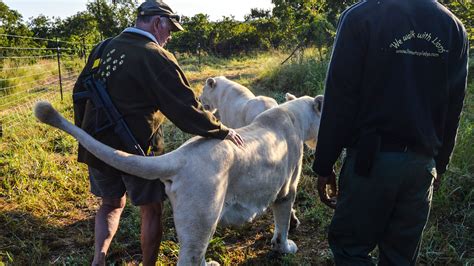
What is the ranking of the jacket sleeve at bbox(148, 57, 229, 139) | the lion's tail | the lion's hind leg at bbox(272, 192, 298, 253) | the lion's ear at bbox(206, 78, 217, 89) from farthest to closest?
the lion's ear at bbox(206, 78, 217, 89) < the lion's hind leg at bbox(272, 192, 298, 253) < the jacket sleeve at bbox(148, 57, 229, 139) < the lion's tail

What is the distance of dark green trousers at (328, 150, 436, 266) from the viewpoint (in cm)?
211

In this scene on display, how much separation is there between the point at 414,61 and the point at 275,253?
7.92 feet

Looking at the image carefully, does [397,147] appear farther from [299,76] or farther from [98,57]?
[299,76]

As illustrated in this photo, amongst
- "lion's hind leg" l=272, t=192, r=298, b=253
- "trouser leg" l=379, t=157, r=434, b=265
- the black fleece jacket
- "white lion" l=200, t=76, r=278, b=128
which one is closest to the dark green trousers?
"trouser leg" l=379, t=157, r=434, b=265

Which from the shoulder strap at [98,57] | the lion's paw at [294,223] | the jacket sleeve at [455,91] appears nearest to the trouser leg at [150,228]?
the shoulder strap at [98,57]

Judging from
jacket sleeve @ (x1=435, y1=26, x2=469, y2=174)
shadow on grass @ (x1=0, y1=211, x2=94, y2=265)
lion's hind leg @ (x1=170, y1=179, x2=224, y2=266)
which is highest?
jacket sleeve @ (x1=435, y1=26, x2=469, y2=174)

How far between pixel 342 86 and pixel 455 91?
742mm

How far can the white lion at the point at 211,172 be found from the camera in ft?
7.79

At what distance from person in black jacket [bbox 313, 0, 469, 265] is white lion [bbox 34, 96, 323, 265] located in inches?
26.9

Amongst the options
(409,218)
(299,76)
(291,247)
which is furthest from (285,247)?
(299,76)

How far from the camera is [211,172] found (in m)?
2.52

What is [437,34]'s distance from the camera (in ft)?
6.66

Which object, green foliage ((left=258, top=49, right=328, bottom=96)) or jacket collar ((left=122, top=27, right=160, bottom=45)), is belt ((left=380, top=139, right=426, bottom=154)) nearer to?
jacket collar ((left=122, top=27, right=160, bottom=45))

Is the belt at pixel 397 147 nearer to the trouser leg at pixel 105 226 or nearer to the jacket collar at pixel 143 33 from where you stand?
the jacket collar at pixel 143 33
